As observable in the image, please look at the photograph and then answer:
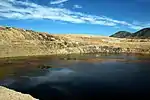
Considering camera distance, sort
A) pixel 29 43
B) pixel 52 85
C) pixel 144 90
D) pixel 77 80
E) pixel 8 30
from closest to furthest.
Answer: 1. pixel 144 90
2. pixel 52 85
3. pixel 77 80
4. pixel 29 43
5. pixel 8 30

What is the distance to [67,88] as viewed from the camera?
4219 centimetres

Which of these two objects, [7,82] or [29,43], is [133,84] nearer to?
[7,82]

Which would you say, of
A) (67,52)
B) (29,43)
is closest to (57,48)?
(67,52)

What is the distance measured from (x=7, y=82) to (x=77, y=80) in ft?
41.0

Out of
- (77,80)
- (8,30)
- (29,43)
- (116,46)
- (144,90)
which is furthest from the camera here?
(116,46)

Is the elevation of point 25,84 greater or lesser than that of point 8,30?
lesser

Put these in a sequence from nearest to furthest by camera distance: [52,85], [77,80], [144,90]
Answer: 1. [144,90]
2. [52,85]
3. [77,80]

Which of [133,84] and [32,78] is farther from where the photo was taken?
[32,78]

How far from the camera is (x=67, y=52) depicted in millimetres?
132500

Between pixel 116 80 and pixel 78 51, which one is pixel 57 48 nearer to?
pixel 78 51

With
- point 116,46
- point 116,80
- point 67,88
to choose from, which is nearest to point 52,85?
point 67,88

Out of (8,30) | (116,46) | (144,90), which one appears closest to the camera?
(144,90)

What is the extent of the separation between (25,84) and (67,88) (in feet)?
27.5

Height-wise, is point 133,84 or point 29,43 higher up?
point 29,43
